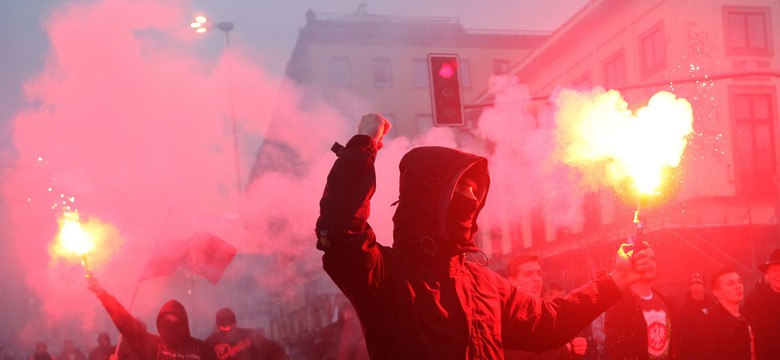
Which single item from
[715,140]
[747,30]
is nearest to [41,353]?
[715,140]

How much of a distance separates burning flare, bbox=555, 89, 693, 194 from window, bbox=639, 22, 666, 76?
10008 mm

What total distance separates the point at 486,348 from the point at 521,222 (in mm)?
20340

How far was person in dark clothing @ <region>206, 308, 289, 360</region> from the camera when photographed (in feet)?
30.2

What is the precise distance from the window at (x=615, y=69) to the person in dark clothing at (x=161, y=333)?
51.2ft

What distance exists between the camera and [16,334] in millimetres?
33281

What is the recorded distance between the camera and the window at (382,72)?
43969 mm

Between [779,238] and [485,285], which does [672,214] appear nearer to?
[779,238]

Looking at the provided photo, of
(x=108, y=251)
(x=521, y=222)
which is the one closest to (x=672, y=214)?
(x=521, y=222)

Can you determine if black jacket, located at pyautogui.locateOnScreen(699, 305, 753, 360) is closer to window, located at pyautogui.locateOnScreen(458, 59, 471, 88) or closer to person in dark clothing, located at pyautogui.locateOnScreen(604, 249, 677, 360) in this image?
person in dark clothing, located at pyautogui.locateOnScreen(604, 249, 677, 360)

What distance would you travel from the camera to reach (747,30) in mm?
19422

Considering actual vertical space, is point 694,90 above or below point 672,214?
above

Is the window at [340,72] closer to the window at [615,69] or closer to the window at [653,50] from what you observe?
the window at [615,69]

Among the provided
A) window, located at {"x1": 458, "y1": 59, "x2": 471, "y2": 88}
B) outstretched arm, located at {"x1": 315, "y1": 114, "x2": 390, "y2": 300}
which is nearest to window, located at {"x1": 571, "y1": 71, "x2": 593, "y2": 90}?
outstretched arm, located at {"x1": 315, "y1": 114, "x2": 390, "y2": 300}

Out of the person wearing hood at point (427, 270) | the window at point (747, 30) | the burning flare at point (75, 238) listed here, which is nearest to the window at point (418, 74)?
the window at point (747, 30)
